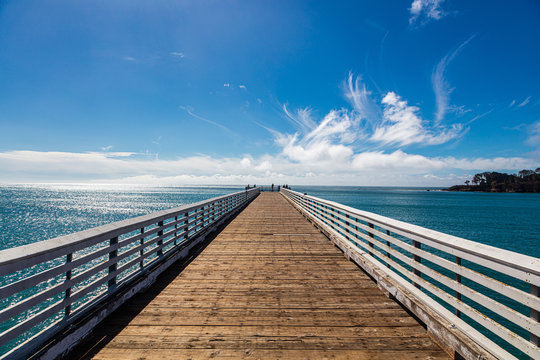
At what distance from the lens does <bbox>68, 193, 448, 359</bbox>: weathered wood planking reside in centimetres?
282

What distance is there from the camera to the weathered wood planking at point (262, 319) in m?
2.82

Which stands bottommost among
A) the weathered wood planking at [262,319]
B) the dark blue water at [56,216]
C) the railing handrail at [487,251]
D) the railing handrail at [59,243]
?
the dark blue water at [56,216]

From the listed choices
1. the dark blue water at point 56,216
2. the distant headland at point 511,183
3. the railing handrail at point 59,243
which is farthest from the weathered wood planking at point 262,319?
the distant headland at point 511,183

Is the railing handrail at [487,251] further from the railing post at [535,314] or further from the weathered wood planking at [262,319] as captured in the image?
the weathered wood planking at [262,319]

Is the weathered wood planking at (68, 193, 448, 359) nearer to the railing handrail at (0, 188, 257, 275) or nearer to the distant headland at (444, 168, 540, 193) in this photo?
the railing handrail at (0, 188, 257, 275)

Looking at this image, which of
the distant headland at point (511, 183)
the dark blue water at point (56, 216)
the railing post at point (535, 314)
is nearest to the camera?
the railing post at point (535, 314)

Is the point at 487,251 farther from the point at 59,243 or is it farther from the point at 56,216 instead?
the point at 56,216

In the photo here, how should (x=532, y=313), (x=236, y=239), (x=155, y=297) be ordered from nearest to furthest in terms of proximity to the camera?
(x=532, y=313)
(x=155, y=297)
(x=236, y=239)

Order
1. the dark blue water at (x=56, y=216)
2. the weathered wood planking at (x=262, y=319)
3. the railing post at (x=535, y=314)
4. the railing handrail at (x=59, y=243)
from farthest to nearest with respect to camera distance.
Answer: the dark blue water at (x=56, y=216), the weathered wood planking at (x=262, y=319), the railing handrail at (x=59, y=243), the railing post at (x=535, y=314)

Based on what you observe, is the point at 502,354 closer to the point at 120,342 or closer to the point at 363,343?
the point at 363,343

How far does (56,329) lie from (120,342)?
0.70 meters

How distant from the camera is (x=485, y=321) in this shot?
2.38 metres

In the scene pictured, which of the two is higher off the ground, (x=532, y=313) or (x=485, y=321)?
(x=532, y=313)

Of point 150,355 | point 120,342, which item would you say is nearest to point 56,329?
point 120,342
